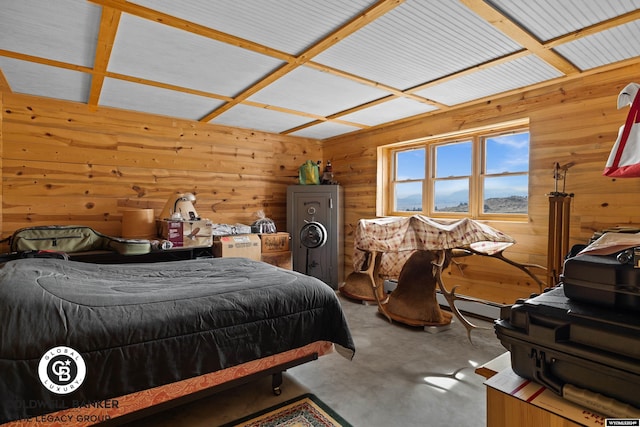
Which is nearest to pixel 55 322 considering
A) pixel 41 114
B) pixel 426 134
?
pixel 41 114

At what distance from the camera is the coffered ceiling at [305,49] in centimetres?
197

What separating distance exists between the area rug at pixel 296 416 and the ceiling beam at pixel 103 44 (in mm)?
2439

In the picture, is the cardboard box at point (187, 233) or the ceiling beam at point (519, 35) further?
the cardboard box at point (187, 233)

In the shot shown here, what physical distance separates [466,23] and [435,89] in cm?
120

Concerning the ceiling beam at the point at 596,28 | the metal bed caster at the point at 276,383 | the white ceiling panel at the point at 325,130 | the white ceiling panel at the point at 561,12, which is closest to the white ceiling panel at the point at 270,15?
the white ceiling panel at the point at 561,12

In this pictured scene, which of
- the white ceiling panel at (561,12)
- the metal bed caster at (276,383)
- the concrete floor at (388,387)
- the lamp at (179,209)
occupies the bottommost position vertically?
the concrete floor at (388,387)

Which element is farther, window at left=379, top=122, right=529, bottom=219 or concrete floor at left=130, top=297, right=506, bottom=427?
window at left=379, top=122, right=529, bottom=219

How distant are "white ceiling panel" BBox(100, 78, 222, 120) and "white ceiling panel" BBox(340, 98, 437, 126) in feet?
5.45

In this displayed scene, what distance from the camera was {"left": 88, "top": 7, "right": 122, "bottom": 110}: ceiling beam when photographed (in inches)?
79.2

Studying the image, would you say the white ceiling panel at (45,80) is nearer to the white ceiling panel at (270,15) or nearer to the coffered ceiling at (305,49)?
the coffered ceiling at (305,49)

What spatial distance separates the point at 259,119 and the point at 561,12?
3281mm

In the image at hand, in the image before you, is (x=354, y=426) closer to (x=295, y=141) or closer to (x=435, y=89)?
(x=435, y=89)

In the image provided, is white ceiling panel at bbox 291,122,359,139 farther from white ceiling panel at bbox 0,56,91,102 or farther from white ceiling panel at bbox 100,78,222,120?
white ceiling panel at bbox 0,56,91,102

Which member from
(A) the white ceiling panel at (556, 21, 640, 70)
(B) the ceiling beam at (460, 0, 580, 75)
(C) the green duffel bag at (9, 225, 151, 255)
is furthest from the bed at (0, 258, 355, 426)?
(A) the white ceiling panel at (556, 21, 640, 70)
